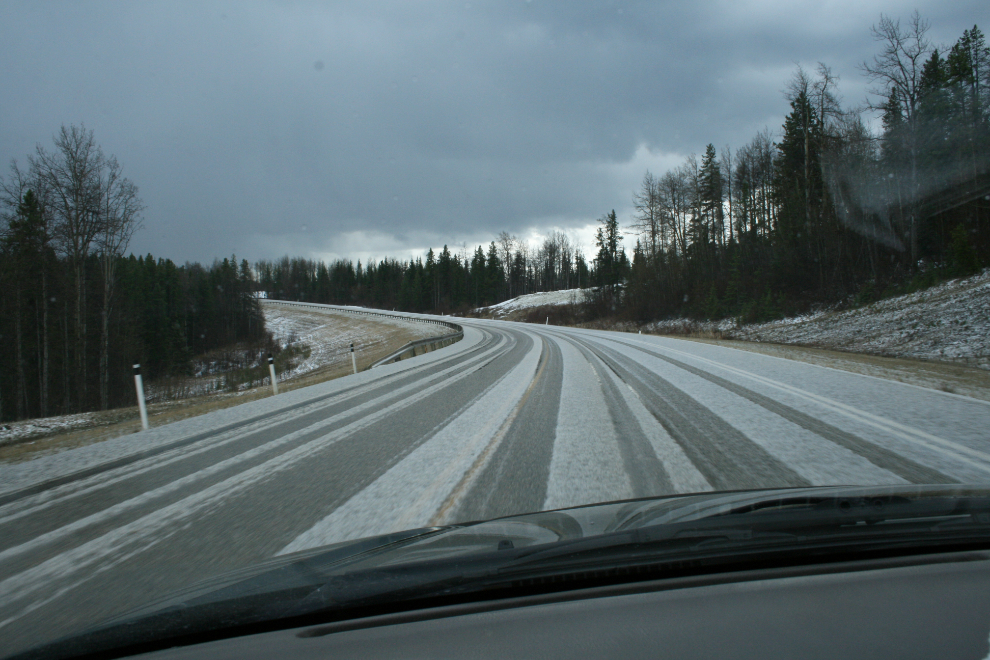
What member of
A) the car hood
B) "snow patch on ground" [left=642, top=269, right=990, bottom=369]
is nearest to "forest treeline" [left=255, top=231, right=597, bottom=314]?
"snow patch on ground" [left=642, top=269, right=990, bottom=369]

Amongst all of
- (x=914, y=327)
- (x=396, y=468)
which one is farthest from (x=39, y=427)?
(x=914, y=327)

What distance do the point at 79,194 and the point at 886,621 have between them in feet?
98.6

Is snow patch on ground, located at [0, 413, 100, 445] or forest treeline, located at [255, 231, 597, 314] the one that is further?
forest treeline, located at [255, 231, 597, 314]

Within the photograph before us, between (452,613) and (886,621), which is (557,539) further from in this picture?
(886,621)

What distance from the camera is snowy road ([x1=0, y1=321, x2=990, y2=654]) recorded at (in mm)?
3258

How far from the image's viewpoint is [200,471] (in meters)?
5.41

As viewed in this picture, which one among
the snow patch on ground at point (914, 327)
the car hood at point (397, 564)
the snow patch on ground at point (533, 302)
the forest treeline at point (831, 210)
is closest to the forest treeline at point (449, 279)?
the snow patch on ground at point (533, 302)

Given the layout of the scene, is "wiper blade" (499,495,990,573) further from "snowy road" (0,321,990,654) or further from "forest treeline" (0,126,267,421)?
"forest treeline" (0,126,267,421)

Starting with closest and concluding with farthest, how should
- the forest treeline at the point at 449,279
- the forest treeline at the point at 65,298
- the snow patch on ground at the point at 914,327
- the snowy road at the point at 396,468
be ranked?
the snowy road at the point at 396,468
the snow patch on ground at the point at 914,327
the forest treeline at the point at 65,298
the forest treeline at the point at 449,279

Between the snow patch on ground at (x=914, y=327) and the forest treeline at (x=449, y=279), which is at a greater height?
the forest treeline at (x=449, y=279)

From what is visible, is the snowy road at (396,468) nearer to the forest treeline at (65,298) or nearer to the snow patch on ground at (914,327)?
the snow patch on ground at (914,327)

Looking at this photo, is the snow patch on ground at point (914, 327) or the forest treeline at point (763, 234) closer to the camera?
the snow patch on ground at point (914, 327)

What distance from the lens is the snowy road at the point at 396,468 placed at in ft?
10.7

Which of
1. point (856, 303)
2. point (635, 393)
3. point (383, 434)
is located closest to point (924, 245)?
point (856, 303)
